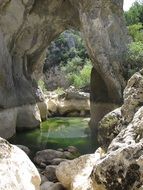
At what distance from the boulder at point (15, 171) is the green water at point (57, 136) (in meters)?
7.99

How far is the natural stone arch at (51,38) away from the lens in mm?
16453

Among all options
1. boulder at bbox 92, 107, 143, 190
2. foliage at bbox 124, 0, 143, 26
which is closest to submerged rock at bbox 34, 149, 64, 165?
boulder at bbox 92, 107, 143, 190

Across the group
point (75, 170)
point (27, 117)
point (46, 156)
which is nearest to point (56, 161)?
point (46, 156)

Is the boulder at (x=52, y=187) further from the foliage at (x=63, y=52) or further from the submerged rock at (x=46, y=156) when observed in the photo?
the foliage at (x=63, y=52)

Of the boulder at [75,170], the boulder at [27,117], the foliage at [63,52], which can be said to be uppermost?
the foliage at [63,52]

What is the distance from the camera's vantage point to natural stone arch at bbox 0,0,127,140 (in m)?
16.5

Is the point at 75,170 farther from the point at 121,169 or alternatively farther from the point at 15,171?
the point at 121,169

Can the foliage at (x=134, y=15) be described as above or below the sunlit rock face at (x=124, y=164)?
above

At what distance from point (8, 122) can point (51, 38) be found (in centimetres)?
646

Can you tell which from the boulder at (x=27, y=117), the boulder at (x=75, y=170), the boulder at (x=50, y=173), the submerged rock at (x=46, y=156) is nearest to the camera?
the boulder at (x=75, y=170)

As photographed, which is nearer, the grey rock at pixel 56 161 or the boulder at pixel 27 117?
the grey rock at pixel 56 161

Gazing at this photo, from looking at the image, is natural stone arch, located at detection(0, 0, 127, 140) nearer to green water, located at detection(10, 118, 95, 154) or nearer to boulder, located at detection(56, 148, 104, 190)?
green water, located at detection(10, 118, 95, 154)

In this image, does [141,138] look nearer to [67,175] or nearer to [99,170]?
[99,170]

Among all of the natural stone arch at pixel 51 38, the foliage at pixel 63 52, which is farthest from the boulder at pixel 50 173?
the foliage at pixel 63 52
